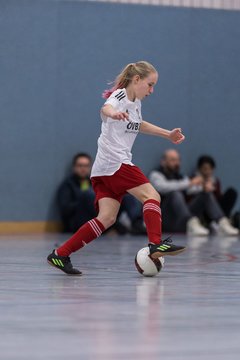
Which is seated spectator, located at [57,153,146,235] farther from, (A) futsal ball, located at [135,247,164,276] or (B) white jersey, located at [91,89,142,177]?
(A) futsal ball, located at [135,247,164,276]

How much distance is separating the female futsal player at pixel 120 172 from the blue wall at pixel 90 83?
7.30 m

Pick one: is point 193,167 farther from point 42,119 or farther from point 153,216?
point 153,216

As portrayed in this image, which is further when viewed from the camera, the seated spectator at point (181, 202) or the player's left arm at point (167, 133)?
the seated spectator at point (181, 202)

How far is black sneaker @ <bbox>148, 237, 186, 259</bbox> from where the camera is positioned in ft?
26.2

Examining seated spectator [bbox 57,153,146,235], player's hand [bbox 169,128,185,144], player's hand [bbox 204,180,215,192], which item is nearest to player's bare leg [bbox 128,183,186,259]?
player's hand [bbox 169,128,185,144]

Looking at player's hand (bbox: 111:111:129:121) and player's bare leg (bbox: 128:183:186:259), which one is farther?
player's bare leg (bbox: 128:183:186:259)

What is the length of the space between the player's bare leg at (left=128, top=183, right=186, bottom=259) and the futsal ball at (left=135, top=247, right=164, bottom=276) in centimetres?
9

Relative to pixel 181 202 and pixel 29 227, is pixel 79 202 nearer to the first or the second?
pixel 29 227

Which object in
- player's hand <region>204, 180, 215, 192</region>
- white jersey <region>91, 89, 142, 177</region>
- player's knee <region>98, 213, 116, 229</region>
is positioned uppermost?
white jersey <region>91, 89, 142, 177</region>

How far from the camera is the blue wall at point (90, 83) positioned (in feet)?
51.8

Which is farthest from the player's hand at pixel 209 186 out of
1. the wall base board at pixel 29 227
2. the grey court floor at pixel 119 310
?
the grey court floor at pixel 119 310

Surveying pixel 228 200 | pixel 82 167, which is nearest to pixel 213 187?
pixel 228 200

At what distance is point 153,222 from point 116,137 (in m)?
0.72

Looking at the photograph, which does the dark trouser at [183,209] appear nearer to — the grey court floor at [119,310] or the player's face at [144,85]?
the grey court floor at [119,310]
